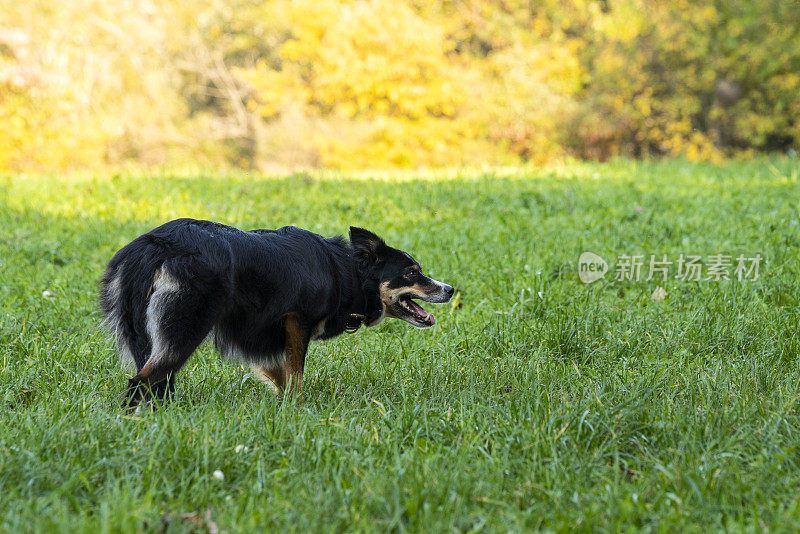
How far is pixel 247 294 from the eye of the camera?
128 inches

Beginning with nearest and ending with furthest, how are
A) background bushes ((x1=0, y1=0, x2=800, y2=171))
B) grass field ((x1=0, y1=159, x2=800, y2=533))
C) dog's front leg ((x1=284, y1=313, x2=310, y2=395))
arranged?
grass field ((x1=0, y1=159, x2=800, y2=533)), dog's front leg ((x1=284, y1=313, x2=310, y2=395)), background bushes ((x1=0, y1=0, x2=800, y2=171))

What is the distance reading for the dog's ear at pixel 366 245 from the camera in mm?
3750

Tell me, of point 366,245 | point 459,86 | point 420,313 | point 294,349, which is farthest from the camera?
point 459,86

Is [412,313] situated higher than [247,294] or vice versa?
[247,294]

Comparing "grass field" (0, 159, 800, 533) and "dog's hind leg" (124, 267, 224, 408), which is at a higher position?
"dog's hind leg" (124, 267, 224, 408)

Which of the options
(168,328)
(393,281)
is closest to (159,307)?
(168,328)

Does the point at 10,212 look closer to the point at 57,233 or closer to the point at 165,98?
the point at 57,233

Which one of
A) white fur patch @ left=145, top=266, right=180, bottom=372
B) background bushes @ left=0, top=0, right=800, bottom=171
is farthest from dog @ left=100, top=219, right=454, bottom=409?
background bushes @ left=0, top=0, right=800, bottom=171

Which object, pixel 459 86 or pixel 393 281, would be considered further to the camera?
pixel 459 86

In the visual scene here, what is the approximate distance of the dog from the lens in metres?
3.00

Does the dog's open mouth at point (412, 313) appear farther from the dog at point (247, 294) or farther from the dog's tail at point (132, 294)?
the dog's tail at point (132, 294)

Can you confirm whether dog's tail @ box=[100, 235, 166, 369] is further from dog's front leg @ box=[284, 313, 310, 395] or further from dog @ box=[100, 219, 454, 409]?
dog's front leg @ box=[284, 313, 310, 395]

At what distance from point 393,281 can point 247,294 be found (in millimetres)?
956

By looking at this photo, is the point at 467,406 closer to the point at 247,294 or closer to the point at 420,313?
the point at 420,313
